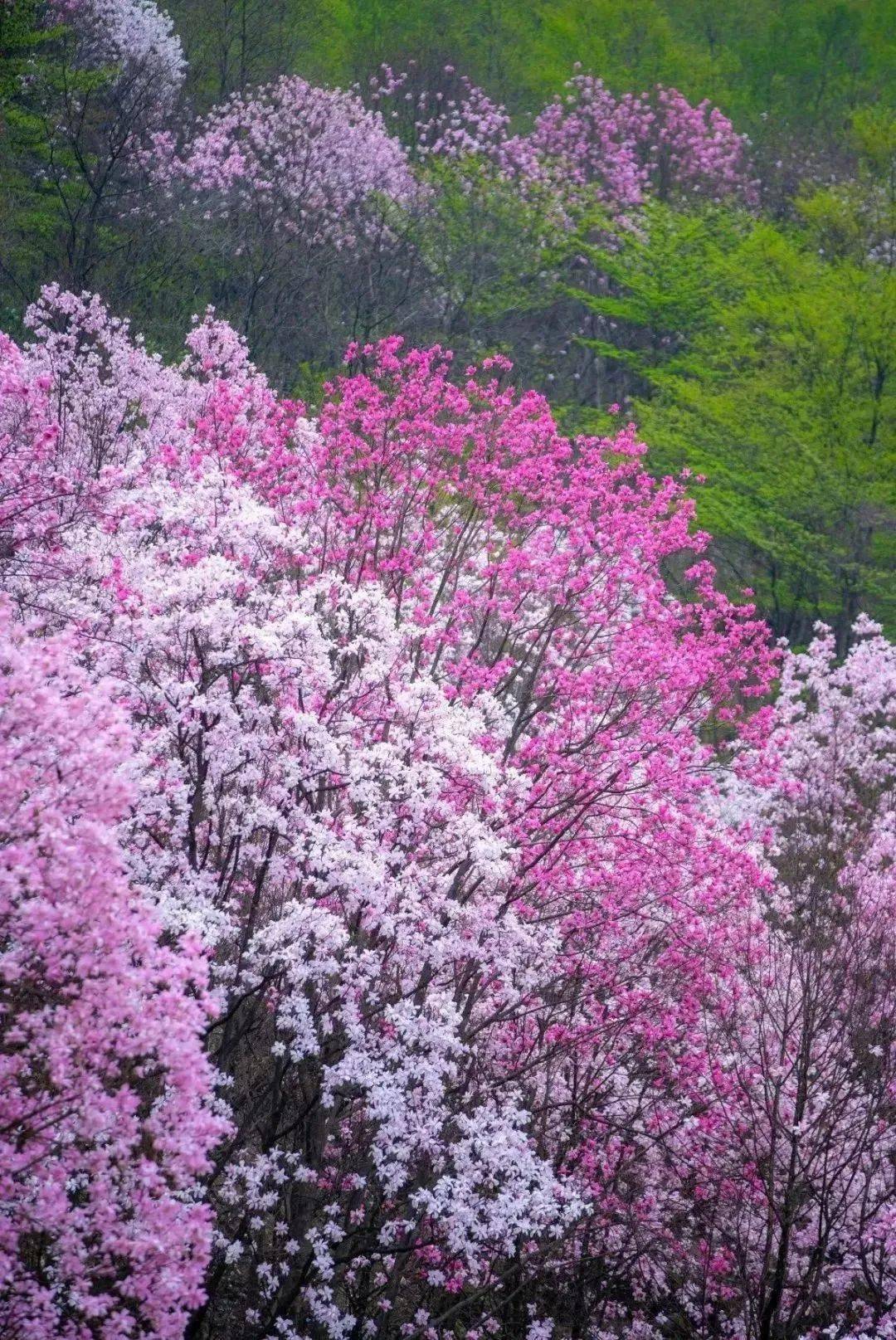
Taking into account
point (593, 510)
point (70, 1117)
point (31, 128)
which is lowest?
point (70, 1117)

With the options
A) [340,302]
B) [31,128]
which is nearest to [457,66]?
[340,302]

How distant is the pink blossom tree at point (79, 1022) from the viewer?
673 centimetres

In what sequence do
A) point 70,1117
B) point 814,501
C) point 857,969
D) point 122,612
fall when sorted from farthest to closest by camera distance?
point 814,501 → point 857,969 → point 122,612 → point 70,1117

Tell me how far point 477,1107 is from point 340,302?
27890 mm

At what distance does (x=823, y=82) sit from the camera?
60594 millimetres

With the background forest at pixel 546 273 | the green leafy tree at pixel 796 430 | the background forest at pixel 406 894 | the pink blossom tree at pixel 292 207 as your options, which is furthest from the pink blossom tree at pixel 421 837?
the pink blossom tree at pixel 292 207

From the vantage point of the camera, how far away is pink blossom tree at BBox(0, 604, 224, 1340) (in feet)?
22.1

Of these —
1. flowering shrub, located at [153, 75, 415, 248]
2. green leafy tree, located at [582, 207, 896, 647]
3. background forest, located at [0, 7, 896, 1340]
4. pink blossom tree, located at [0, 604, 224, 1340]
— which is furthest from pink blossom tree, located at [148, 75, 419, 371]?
pink blossom tree, located at [0, 604, 224, 1340]

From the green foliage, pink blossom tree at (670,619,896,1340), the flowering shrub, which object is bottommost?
pink blossom tree at (670,619,896,1340)

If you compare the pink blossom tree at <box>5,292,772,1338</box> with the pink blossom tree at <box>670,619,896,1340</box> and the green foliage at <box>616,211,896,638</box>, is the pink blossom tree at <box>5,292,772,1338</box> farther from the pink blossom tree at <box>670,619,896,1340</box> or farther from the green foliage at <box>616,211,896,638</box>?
Answer: the green foliage at <box>616,211,896,638</box>

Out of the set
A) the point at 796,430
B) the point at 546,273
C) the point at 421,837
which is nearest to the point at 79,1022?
the point at 421,837

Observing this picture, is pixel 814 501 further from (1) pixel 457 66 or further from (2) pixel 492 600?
(1) pixel 457 66

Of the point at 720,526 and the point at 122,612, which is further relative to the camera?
the point at 720,526

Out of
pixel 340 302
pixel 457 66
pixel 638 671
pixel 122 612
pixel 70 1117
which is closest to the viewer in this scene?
pixel 70 1117
